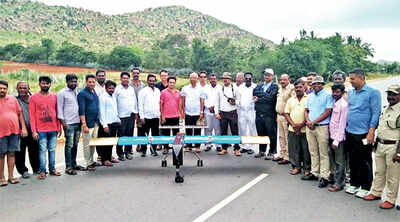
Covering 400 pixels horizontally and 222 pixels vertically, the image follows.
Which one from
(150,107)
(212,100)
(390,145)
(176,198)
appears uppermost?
(212,100)

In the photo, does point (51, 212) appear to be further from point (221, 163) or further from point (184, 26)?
point (184, 26)

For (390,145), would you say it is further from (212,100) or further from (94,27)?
(94,27)

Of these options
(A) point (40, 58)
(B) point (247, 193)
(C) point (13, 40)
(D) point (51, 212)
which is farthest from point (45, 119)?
(C) point (13, 40)

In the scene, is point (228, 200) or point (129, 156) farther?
point (129, 156)

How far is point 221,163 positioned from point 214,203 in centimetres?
225

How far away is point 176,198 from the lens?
16.8 ft

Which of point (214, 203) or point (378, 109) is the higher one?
point (378, 109)

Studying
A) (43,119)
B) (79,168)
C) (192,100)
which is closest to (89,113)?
(43,119)

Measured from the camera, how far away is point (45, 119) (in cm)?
604

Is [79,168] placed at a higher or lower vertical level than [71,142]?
lower

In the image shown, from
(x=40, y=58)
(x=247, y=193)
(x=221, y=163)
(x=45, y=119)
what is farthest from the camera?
(x=40, y=58)

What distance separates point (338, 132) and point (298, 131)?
0.91 m

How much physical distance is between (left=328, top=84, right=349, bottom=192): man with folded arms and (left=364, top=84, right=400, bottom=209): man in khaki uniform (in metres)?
0.60

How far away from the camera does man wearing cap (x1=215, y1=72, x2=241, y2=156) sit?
788 centimetres
